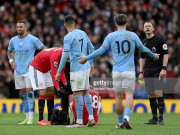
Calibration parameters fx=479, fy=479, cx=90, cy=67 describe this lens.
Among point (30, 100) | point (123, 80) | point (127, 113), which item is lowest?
point (127, 113)

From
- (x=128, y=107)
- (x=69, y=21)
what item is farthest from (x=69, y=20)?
(x=128, y=107)

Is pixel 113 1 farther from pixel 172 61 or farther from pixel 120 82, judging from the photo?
→ pixel 120 82

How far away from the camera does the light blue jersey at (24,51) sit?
37.3 feet

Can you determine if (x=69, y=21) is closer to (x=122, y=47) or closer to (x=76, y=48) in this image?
(x=76, y=48)

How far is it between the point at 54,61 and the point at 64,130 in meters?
1.96

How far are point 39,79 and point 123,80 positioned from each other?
8.34 feet

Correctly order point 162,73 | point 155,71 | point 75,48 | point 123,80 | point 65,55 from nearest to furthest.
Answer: point 123,80 → point 65,55 → point 75,48 → point 162,73 → point 155,71

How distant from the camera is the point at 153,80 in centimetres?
1118

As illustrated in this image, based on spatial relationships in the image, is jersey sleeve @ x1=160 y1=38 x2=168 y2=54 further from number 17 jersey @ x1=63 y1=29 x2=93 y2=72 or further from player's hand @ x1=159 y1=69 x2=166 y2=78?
number 17 jersey @ x1=63 y1=29 x2=93 y2=72

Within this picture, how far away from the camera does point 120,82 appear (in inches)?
361

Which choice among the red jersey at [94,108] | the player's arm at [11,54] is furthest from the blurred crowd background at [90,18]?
the red jersey at [94,108]

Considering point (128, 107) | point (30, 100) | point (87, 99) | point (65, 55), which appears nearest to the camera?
point (128, 107)

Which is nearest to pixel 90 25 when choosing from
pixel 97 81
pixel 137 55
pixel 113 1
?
pixel 113 1

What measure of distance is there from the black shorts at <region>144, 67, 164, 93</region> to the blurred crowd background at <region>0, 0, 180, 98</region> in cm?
707
